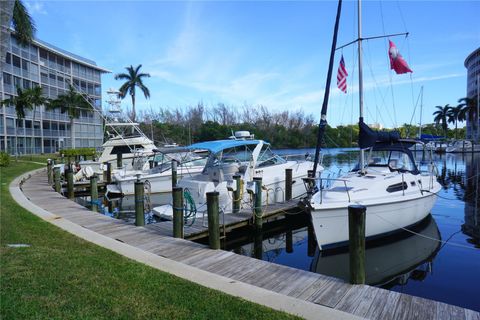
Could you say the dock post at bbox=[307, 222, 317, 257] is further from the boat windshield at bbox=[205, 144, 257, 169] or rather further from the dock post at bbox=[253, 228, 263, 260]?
the boat windshield at bbox=[205, 144, 257, 169]

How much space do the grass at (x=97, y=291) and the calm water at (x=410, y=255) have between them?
4.47m

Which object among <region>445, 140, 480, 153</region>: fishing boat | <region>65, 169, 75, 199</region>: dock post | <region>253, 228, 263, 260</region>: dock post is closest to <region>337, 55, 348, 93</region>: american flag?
<region>253, 228, 263, 260</region>: dock post

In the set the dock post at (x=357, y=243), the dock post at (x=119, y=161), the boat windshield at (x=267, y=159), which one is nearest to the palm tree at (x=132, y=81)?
the dock post at (x=119, y=161)

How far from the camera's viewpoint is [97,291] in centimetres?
492

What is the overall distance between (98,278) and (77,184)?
18.0 meters

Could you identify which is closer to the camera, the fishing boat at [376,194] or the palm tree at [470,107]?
the fishing boat at [376,194]

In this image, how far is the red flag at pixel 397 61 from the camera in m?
12.3

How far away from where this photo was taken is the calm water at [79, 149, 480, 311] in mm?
7805

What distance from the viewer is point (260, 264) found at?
7.00 meters

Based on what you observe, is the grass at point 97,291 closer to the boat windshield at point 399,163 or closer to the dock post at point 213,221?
the dock post at point 213,221

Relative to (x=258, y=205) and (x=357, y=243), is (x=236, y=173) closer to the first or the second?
(x=258, y=205)

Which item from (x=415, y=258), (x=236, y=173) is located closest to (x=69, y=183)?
(x=236, y=173)

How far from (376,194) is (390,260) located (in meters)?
1.78

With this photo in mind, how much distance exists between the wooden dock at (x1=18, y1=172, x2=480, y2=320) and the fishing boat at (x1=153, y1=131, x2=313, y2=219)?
7.97ft
